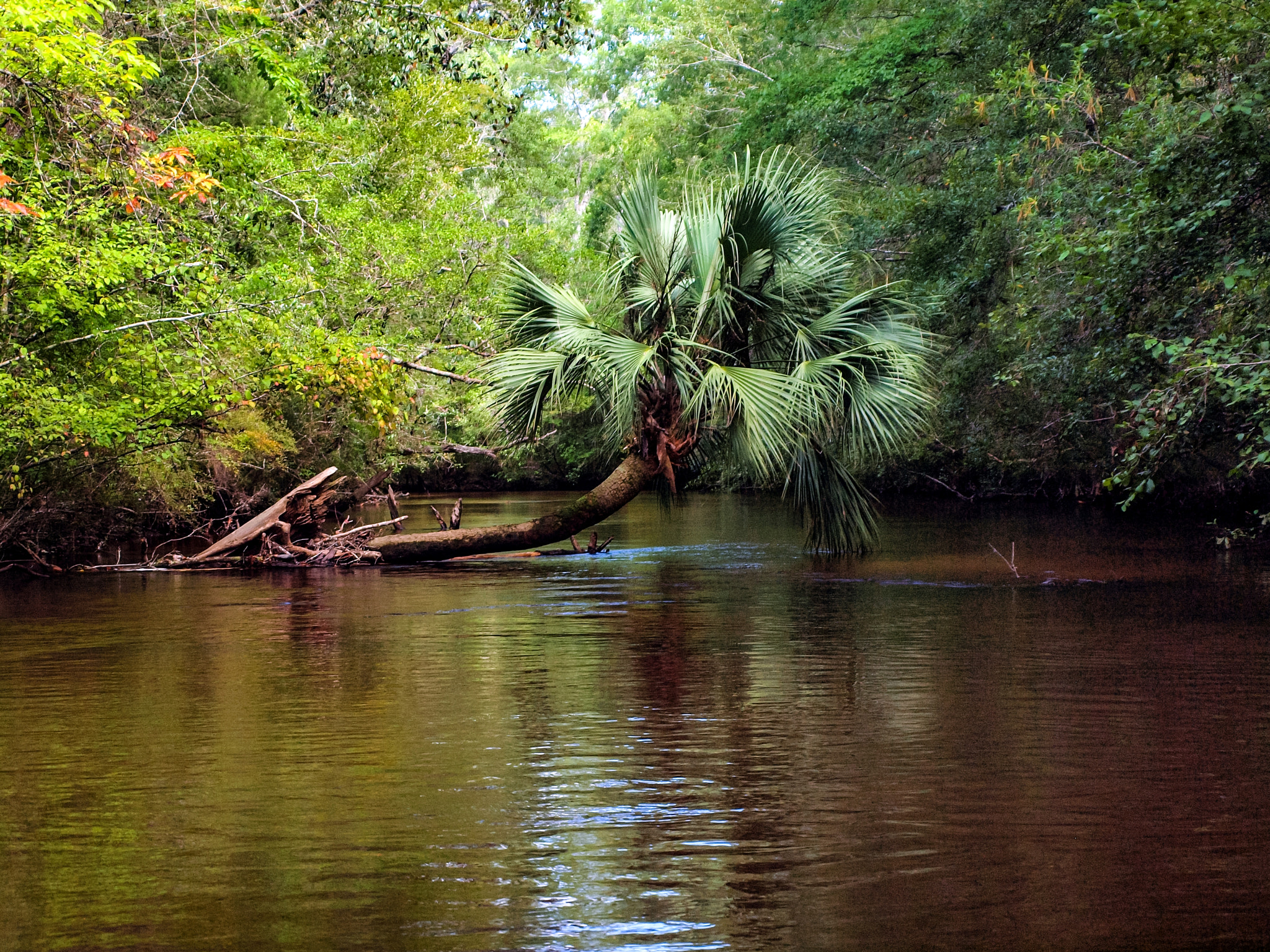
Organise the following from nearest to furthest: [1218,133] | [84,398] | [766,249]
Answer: [1218,133], [84,398], [766,249]

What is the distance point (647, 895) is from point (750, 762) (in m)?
1.92

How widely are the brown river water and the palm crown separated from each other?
338cm

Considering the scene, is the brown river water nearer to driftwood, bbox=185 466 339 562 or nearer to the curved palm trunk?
the curved palm trunk

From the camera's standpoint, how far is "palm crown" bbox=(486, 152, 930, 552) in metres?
15.1

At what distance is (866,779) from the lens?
583cm

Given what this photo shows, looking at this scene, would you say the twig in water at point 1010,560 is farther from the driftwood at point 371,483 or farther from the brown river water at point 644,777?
the driftwood at point 371,483

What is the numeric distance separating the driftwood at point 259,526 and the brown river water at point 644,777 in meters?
5.30

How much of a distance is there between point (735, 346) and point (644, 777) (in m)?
10.5

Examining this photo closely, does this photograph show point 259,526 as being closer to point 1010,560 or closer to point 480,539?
point 480,539

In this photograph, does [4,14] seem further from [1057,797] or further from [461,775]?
[1057,797]

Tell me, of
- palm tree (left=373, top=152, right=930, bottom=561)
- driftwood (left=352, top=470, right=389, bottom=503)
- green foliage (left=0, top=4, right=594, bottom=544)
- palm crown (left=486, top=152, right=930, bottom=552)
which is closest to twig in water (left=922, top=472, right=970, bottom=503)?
green foliage (left=0, top=4, right=594, bottom=544)

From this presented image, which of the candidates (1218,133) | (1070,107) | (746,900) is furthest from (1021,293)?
(746,900)

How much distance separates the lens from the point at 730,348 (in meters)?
16.0

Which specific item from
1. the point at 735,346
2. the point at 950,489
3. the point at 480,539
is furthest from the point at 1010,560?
the point at 950,489
